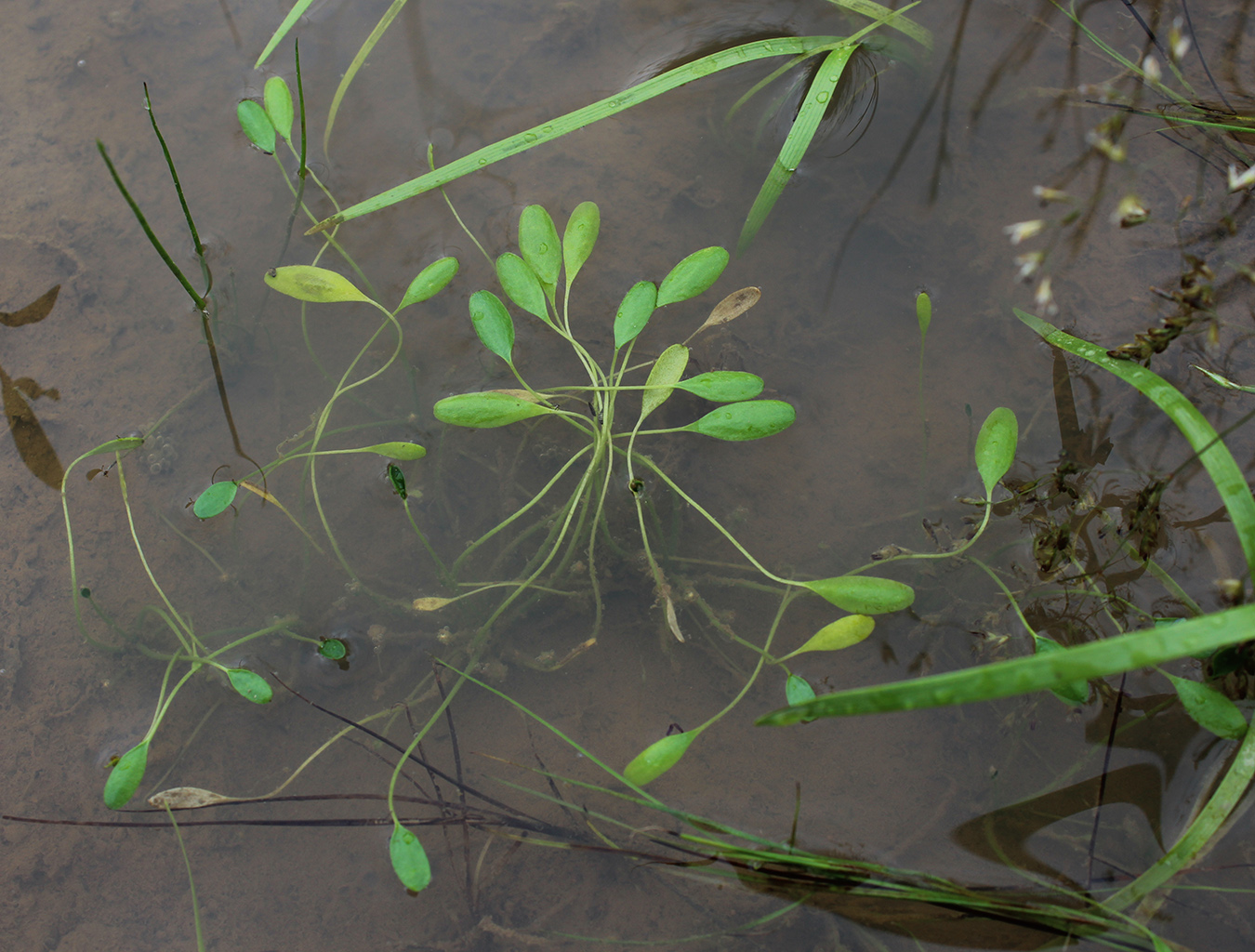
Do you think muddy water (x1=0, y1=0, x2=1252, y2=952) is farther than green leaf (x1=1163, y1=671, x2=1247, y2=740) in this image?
Yes

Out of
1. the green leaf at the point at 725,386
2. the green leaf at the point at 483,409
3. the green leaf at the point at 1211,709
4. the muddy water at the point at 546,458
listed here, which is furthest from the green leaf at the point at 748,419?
the green leaf at the point at 1211,709

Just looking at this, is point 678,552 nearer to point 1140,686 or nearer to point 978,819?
point 978,819

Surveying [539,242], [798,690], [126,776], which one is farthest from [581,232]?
[126,776]

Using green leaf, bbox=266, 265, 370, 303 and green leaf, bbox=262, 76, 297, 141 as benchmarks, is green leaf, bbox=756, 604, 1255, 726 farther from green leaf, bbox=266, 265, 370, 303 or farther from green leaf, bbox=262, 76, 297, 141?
green leaf, bbox=262, 76, 297, 141

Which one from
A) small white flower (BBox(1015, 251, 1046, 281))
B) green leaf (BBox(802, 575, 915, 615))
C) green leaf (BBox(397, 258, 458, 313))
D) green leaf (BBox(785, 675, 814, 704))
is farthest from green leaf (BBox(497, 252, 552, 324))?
small white flower (BBox(1015, 251, 1046, 281))

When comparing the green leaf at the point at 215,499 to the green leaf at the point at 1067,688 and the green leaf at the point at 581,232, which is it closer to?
the green leaf at the point at 581,232

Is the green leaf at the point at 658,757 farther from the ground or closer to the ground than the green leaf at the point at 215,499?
closer to the ground

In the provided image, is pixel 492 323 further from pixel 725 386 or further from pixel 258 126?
pixel 258 126
